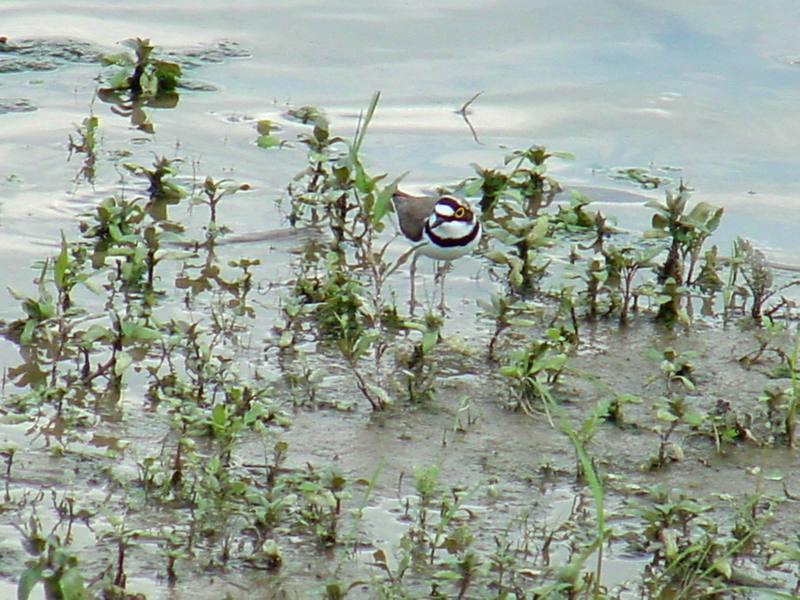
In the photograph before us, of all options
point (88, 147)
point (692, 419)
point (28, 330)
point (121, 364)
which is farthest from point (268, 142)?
point (692, 419)

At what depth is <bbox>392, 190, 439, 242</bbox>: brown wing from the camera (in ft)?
26.7

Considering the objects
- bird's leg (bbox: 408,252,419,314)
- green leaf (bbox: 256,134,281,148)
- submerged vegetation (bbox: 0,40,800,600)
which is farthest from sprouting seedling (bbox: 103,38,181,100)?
bird's leg (bbox: 408,252,419,314)

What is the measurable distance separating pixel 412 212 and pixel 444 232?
646 mm

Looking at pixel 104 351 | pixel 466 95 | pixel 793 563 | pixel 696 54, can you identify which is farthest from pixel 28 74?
pixel 793 563

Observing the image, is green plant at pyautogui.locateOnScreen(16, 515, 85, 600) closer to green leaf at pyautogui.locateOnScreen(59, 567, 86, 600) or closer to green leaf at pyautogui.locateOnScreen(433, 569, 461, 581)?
green leaf at pyautogui.locateOnScreen(59, 567, 86, 600)

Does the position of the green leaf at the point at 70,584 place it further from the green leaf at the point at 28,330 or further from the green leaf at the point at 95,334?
the green leaf at the point at 28,330

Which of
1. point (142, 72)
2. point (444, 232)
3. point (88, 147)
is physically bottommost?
point (444, 232)

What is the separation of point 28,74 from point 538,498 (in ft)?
19.5

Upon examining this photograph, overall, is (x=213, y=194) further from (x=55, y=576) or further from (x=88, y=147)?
(x=55, y=576)

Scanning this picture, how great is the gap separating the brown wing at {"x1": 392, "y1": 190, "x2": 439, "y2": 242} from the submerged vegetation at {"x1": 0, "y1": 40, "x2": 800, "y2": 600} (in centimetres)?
27

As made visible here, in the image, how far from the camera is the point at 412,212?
27.3 ft

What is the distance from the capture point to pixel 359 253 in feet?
26.6

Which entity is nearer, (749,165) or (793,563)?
(793,563)

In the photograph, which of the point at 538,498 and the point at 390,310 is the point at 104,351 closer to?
the point at 390,310
